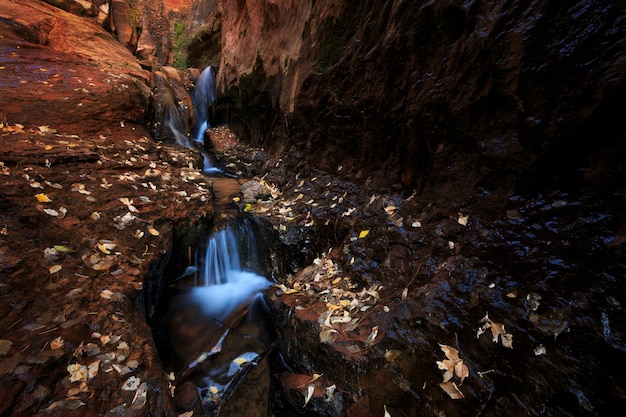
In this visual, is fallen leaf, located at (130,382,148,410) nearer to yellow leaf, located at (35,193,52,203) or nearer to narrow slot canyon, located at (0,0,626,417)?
narrow slot canyon, located at (0,0,626,417)

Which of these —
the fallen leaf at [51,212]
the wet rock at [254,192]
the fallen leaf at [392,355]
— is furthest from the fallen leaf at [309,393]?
the wet rock at [254,192]

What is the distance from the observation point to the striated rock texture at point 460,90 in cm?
214

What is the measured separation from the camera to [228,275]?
5230 mm

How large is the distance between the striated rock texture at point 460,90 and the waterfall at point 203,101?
7471 millimetres

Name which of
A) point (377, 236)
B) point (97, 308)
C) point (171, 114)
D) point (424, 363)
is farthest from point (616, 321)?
point (171, 114)

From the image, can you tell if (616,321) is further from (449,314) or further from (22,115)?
(22,115)

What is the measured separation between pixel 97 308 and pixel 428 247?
11.9 ft

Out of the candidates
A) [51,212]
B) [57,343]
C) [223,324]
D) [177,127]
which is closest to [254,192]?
[223,324]

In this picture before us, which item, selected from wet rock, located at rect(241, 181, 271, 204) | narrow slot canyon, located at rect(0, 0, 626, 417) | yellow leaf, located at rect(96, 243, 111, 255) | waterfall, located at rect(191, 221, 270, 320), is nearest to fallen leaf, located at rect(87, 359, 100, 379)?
narrow slot canyon, located at rect(0, 0, 626, 417)

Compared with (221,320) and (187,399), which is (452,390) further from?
(221,320)

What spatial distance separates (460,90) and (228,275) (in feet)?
16.0

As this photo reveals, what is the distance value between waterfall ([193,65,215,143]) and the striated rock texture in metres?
7.47

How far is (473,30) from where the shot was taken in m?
2.84

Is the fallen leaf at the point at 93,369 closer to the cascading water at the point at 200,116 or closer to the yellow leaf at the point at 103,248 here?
the yellow leaf at the point at 103,248
